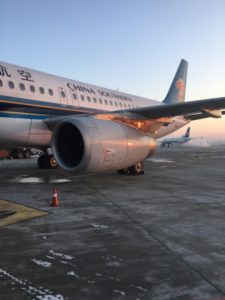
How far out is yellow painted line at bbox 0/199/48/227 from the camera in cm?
595

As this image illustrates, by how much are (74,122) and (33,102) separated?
2877mm

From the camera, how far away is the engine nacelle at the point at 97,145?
908 centimetres

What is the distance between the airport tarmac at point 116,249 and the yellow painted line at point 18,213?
177 mm

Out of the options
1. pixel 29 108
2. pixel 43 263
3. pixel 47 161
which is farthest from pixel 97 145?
pixel 47 161

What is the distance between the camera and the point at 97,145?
913cm

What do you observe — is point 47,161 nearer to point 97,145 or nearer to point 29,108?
point 29,108

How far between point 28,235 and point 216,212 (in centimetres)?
388

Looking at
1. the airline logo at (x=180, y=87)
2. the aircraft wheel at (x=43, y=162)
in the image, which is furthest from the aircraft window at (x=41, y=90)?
the airline logo at (x=180, y=87)

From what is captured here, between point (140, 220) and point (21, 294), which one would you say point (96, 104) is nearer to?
point (140, 220)

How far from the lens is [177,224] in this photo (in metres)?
5.72

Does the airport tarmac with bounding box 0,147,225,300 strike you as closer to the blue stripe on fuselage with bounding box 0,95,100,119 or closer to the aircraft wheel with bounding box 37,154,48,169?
the blue stripe on fuselage with bounding box 0,95,100,119

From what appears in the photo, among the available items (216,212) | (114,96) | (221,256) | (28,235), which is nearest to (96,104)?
(114,96)

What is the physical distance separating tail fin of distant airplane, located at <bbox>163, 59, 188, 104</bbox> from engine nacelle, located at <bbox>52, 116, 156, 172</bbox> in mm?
11257

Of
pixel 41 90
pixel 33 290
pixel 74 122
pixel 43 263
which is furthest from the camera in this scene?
pixel 41 90
